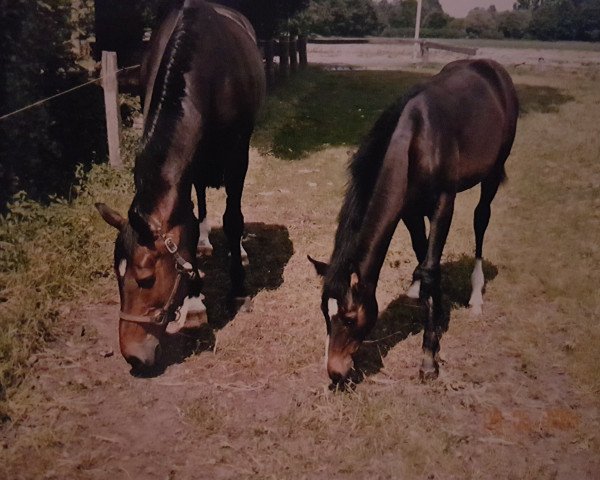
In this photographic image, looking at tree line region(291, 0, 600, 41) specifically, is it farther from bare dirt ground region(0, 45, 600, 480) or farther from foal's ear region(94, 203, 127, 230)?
foal's ear region(94, 203, 127, 230)

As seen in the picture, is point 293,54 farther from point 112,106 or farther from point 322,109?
point 112,106

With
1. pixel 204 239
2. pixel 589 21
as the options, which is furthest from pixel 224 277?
pixel 589 21

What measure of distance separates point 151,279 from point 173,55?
1.63 metres

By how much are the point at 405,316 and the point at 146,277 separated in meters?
2.56

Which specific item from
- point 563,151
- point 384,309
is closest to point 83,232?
point 384,309

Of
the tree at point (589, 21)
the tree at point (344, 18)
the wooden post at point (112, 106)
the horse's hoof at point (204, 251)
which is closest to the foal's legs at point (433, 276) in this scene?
the horse's hoof at point (204, 251)

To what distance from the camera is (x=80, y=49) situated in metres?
8.52

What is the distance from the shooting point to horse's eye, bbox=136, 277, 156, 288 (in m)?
3.16

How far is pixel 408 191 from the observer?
355 cm

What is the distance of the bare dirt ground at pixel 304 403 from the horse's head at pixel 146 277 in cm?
52

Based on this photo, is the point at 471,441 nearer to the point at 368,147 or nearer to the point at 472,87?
the point at 368,147

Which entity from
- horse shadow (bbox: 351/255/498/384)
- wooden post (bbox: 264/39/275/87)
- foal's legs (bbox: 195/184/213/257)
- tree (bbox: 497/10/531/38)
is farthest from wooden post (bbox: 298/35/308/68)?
tree (bbox: 497/10/531/38)

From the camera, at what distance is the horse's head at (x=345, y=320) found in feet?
10.5

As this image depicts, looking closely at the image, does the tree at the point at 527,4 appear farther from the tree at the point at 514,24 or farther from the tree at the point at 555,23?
the tree at the point at 555,23
